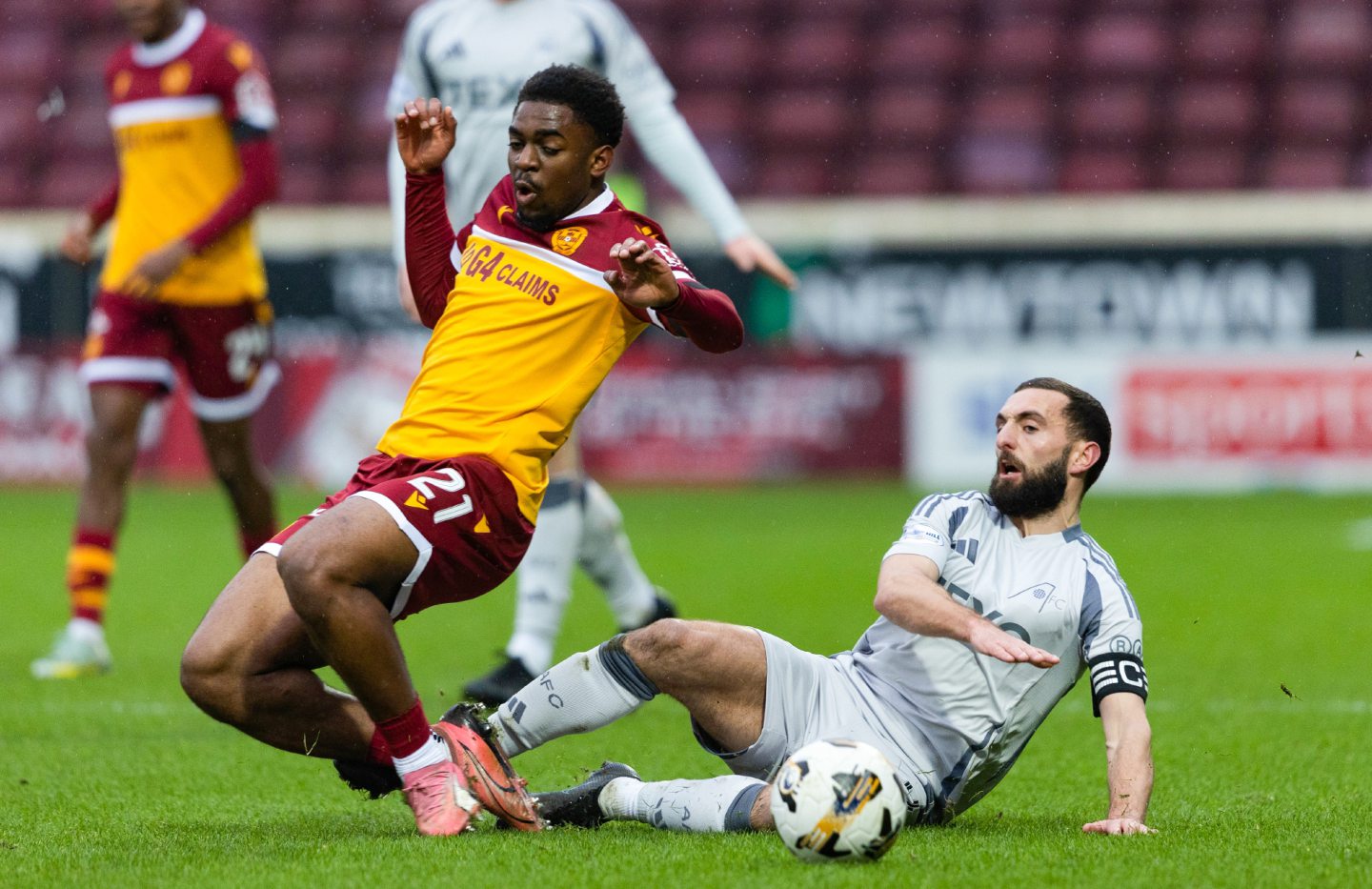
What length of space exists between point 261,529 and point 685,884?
3672 millimetres

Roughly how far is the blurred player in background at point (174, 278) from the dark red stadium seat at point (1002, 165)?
1089 cm

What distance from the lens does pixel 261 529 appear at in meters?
6.68

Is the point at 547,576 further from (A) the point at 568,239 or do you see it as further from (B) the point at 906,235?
(B) the point at 906,235

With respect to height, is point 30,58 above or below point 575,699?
above

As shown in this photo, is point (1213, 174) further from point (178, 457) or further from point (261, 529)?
point (261, 529)

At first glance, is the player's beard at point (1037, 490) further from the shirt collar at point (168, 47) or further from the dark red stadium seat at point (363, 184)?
the dark red stadium seat at point (363, 184)

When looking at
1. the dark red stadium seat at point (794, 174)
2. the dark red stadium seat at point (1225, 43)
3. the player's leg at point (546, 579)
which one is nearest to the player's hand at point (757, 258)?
the player's leg at point (546, 579)

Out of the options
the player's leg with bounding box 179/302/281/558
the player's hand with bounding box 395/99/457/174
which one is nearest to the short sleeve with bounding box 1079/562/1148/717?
the player's hand with bounding box 395/99/457/174

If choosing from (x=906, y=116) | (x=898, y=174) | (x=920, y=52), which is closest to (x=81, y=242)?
(x=898, y=174)

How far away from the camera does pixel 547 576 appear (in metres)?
5.92

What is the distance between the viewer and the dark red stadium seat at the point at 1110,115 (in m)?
17.4

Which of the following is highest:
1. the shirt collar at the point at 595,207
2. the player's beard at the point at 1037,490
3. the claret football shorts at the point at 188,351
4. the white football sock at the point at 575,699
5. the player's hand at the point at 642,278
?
the shirt collar at the point at 595,207

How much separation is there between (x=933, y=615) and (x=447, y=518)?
96 centimetres

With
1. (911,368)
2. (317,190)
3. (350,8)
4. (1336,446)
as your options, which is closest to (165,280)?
(911,368)
